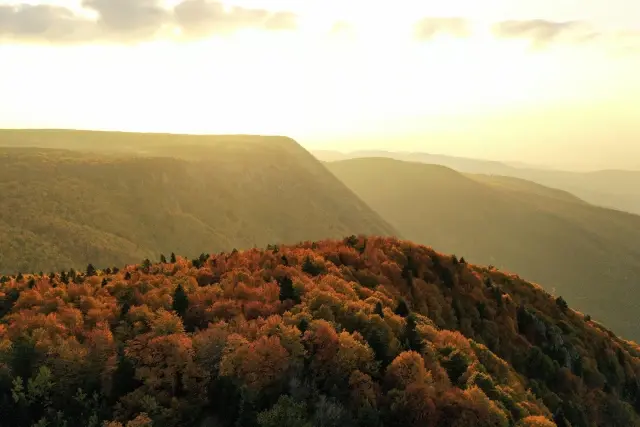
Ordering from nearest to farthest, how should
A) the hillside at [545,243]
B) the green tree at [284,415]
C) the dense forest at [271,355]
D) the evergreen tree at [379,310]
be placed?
the green tree at [284,415] < the dense forest at [271,355] < the evergreen tree at [379,310] < the hillside at [545,243]

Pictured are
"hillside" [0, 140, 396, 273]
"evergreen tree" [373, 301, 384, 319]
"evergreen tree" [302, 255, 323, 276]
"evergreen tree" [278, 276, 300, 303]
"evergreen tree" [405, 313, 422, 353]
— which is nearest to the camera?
"evergreen tree" [405, 313, 422, 353]

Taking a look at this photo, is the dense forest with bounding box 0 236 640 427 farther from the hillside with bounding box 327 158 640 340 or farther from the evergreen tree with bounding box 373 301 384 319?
the hillside with bounding box 327 158 640 340

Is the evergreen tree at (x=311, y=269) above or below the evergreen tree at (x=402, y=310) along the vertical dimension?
above

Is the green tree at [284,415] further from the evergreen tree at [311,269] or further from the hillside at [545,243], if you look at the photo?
the hillside at [545,243]

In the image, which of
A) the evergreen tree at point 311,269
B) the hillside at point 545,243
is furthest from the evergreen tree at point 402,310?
the hillside at point 545,243

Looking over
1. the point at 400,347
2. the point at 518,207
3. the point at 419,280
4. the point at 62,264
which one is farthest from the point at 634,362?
the point at 518,207

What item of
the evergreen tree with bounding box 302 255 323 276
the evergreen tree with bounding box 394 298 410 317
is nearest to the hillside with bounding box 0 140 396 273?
the evergreen tree with bounding box 302 255 323 276

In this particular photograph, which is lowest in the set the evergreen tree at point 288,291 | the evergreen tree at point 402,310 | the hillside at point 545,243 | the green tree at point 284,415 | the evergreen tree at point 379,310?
the hillside at point 545,243
